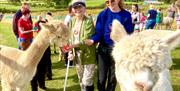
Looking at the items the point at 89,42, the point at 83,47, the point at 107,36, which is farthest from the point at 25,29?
Answer: the point at 107,36

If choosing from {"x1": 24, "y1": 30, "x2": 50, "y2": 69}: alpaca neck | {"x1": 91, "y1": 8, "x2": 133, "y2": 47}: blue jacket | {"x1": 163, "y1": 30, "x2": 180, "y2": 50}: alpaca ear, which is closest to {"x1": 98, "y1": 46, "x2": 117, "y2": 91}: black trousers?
{"x1": 91, "y1": 8, "x2": 133, "y2": 47}: blue jacket

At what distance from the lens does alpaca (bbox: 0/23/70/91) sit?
646cm

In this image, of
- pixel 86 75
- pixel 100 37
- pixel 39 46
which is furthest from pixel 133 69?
pixel 39 46

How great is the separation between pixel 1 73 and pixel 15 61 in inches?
13.9

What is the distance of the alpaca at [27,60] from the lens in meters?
6.46

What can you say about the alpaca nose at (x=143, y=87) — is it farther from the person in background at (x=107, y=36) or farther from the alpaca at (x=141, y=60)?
the person in background at (x=107, y=36)

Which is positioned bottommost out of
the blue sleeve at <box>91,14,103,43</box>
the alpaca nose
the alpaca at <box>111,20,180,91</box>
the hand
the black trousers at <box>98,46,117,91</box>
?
the black trousers at <box>98,46,117,91</box>

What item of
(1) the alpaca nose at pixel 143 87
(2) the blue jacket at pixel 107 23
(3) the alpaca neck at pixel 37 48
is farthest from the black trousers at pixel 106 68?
(1) the alpaca nose at pixel 143 87

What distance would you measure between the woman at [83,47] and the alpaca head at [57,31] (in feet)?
0.71

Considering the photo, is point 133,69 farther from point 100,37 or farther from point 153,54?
point 100,37

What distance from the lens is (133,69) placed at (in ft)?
7.81

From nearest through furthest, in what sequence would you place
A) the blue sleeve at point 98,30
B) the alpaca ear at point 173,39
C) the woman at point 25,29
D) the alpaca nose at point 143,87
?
the alpaca nose at point 143,87, the alpaca ear at point 173,39, the blue sleeve at point 98,30, the woman at point 25,29

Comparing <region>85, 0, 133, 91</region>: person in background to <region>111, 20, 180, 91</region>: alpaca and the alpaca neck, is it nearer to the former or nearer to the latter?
the alpaca neck

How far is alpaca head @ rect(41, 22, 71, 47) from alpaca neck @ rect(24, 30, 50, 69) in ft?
0.25
